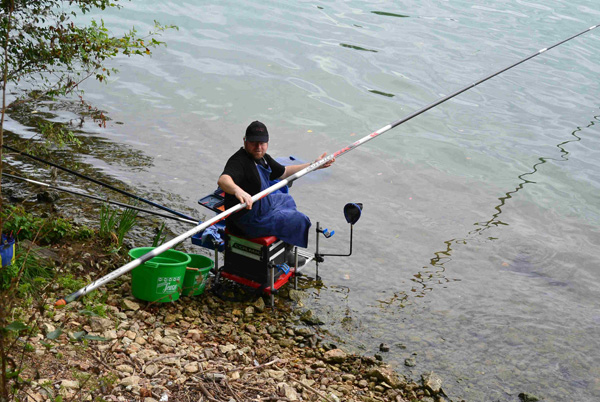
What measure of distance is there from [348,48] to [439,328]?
11.8 meters

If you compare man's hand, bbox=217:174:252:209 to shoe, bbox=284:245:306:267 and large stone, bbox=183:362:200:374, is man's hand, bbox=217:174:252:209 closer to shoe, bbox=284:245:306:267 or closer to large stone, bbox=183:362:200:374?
shoe, bbox=284:245:306:267

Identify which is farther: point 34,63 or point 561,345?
point 34,63

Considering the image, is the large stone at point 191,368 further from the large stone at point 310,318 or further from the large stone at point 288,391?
the large stone at point 310,318

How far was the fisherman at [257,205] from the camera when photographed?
586cm

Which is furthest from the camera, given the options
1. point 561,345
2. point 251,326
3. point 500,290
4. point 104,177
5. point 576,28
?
point 576,28

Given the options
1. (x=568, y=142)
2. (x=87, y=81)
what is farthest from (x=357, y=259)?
(x=87, y=81)

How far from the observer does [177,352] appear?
4848 mm

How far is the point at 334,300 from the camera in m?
6.71

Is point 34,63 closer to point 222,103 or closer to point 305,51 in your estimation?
point 222,103

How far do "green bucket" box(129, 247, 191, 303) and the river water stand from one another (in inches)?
58.1

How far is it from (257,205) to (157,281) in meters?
1.08

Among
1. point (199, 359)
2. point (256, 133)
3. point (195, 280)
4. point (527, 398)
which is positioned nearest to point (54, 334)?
point (199, 359)

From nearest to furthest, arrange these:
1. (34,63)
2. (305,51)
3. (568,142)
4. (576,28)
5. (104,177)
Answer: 1. (34,63)
2. (104,177)
3. (568,142)
4. (305,51)
5. (576,28)

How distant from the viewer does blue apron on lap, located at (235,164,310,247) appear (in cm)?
587
